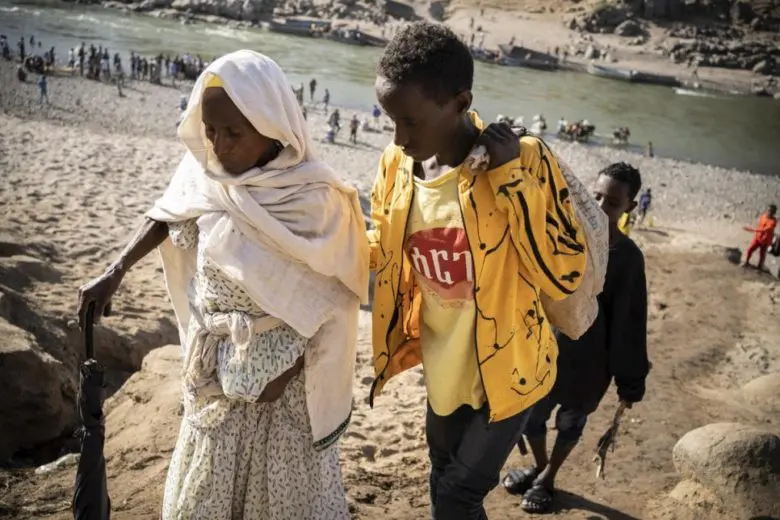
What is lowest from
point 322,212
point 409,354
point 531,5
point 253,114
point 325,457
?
point 325,457

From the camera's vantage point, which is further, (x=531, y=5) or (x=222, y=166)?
(x=531, y=5)

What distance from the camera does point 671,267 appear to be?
434 inches

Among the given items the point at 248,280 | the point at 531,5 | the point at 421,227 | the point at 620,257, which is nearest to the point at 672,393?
the point at 620,257

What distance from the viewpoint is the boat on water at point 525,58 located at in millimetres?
41812

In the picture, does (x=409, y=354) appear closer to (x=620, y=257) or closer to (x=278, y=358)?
(x=278, y=358)

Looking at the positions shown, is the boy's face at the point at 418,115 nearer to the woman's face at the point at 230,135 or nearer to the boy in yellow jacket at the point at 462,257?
the boy in yellow jacket at the point at 462,257

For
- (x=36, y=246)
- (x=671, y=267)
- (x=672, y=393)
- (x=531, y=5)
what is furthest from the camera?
(x=531, y=5)

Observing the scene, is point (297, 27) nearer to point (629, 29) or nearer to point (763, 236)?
point (629, 29)

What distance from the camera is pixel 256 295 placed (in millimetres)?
2201

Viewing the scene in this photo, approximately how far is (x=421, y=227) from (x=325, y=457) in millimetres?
900

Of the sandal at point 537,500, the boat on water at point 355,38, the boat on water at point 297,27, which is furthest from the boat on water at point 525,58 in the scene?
the sandal at point 537,500

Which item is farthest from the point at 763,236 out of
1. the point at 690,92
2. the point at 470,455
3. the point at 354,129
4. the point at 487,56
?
the point at 487,56

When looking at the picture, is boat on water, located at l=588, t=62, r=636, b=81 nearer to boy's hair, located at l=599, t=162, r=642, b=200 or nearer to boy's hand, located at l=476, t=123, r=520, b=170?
boy's hair, located at l=599, t=162, r=642, b=200

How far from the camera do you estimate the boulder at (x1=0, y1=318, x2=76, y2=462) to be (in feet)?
12.9
